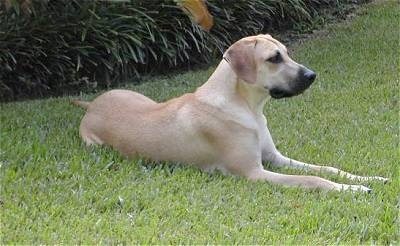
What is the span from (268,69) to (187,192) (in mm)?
1234

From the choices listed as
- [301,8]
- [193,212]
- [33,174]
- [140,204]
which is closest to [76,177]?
[33,174]

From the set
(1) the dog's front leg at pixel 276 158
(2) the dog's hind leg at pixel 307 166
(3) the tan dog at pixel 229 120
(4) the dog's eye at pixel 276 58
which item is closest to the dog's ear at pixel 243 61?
(3) the tan dog at pixel 229 120

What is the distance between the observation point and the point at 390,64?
372 inches

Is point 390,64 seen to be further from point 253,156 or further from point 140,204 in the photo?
point 140,204

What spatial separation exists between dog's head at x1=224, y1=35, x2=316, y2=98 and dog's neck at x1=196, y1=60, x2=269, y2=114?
0.07 metres

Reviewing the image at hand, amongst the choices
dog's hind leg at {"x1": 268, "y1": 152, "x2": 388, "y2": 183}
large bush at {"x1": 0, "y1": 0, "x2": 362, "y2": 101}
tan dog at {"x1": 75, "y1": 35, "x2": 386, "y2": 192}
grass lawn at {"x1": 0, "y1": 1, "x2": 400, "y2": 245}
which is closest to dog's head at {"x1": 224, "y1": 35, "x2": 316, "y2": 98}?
tan dog at {"x1": 75, "y1": 35, "x2": 386, "y2": 192}

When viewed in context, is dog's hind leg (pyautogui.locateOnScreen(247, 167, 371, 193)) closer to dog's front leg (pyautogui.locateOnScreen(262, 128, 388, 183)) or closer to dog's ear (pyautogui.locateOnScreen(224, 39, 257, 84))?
dog's front leg (pyautogui.locateOnScreen(262, 128, 388, 183))

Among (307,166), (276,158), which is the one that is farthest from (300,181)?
(276,158)

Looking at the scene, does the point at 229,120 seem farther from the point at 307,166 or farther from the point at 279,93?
the point at 307,166

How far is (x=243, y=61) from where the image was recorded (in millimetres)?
5578

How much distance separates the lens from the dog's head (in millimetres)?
5586

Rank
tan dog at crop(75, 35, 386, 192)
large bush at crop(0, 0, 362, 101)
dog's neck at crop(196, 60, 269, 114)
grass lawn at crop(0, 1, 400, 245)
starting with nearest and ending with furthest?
grass lawn at crop(0, 1, 400, 245), tan dog at crop(75, 35, 386, 192), dog's neck at crop(196, 60, 269, 114), large bush at crop(0, 0, 362, 101)

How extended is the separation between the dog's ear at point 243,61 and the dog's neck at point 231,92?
7cm

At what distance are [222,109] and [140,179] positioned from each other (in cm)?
90
